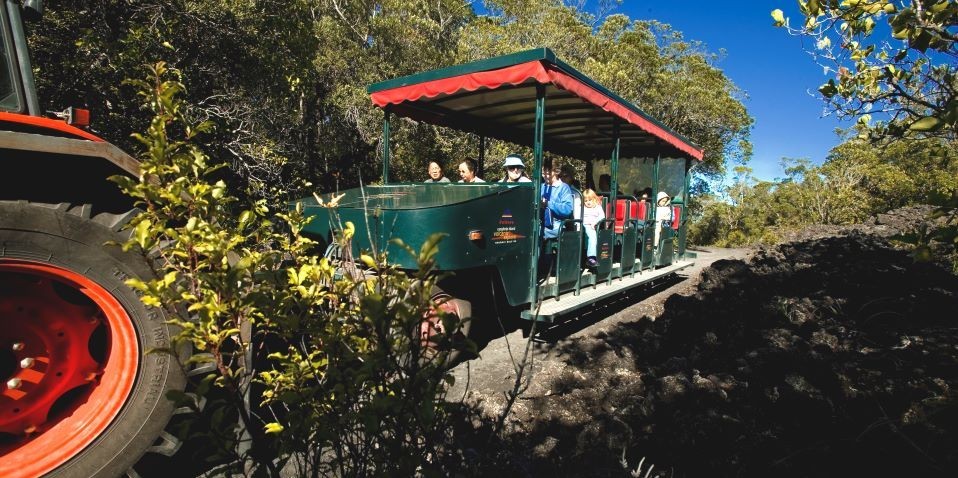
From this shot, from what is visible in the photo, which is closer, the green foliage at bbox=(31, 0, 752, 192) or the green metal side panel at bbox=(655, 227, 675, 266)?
the green foliage at bbox=(31, 0, 752, 192)

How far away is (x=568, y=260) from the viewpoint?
487 cm

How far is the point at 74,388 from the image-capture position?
7.05 feet

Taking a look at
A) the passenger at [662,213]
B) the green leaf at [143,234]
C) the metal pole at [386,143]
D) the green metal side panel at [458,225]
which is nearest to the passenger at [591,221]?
the green metal side panel at [458,225]

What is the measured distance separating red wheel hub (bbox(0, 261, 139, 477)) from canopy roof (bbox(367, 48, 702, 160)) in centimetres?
314

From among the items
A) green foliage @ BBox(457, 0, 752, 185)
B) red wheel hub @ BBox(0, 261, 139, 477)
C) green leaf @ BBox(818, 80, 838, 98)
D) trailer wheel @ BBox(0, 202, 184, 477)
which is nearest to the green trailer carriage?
trailer wheel @ BBox(0, 202, 184, 477)

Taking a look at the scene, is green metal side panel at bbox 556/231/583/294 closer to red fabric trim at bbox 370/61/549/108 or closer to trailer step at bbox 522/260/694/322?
trailer step at bbox 522/260/694/322

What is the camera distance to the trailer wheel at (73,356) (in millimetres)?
1907

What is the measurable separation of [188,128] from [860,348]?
400 centimetres

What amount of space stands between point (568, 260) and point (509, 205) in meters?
1.20

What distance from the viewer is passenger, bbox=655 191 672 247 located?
740 centimetres

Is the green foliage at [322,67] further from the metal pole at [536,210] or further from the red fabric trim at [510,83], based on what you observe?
the metal pole at [536,210]

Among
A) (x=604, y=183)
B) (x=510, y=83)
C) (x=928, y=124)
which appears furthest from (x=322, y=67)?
(x=928, y=124)

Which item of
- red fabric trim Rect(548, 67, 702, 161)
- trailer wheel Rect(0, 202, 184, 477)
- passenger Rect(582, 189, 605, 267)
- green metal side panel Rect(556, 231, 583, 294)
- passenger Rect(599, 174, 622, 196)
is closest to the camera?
trailer wheel Rect(0, 202, 184, 477)

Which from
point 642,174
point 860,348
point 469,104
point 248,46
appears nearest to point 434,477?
point 860,348
